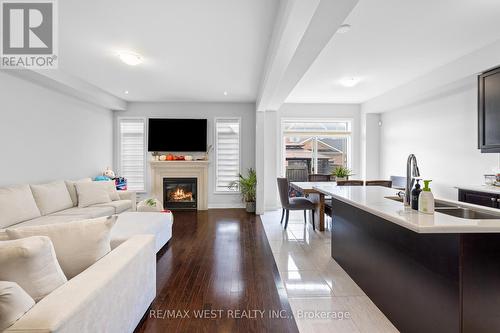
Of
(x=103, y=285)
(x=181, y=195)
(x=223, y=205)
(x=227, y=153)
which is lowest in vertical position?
(x=223, y=205)

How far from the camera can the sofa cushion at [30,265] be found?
3.82 ft

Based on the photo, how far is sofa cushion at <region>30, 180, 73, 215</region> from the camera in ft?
12.4

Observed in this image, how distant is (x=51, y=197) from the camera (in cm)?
395

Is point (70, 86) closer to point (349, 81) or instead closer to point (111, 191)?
point (111, 191)

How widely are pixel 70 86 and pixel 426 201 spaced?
A: 213 inches

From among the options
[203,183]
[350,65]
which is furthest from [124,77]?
[350,65]

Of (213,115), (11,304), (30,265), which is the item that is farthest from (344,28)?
(213,115)

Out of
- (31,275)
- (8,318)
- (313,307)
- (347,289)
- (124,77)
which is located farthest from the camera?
(124,77)

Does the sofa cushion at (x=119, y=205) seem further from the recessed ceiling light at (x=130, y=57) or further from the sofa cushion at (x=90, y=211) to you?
the recessed ceiling light at (x=130, y=57)

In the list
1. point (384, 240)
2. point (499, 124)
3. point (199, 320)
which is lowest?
point (199, 320)

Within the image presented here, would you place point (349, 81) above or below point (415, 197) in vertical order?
above

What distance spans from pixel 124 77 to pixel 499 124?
18.9ft

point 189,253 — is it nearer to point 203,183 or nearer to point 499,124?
point 203,183

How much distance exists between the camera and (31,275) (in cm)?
121
